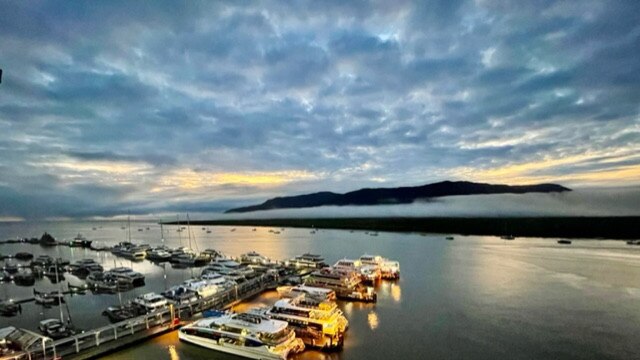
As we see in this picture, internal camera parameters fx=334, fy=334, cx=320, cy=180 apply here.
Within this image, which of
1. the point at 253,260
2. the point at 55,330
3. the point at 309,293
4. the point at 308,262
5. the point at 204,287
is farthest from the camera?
the point at 253,260

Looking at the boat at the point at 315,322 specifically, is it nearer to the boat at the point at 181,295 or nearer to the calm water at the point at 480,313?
the calm water at the point at 480,313

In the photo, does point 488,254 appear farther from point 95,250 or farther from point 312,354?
point 95,250

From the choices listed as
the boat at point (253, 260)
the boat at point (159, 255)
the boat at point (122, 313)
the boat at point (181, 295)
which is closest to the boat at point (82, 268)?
the boat at point (159, 255)

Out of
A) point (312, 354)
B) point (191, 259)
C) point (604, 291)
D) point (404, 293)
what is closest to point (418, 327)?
point (312, 354)

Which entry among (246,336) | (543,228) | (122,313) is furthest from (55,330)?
(543,228)

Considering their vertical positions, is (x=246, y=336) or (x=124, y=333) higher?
(x=124, y=333)

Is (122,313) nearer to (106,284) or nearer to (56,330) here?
(56,330)

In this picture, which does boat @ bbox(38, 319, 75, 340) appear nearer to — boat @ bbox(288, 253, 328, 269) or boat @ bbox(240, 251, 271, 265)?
boat @ bbox(240, 251, 271, 265)
